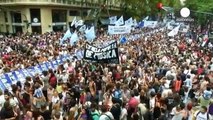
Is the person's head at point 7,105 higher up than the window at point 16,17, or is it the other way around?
the person's head at point 7,105

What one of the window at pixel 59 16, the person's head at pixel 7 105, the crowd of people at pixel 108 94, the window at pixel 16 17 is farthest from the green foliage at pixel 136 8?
the person's head at pixel 7 105

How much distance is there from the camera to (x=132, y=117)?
1158 centimetres

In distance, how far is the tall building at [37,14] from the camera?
5597 centimetres

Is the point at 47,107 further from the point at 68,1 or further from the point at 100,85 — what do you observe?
the point at 68,1

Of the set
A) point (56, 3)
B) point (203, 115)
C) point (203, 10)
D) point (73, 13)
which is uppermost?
point (56, 3)

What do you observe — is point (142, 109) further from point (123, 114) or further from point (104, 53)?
point (104, 53)

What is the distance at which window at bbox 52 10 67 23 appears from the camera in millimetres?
59875

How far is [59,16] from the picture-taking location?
6134cm

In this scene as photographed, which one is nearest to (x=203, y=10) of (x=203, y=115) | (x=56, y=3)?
(x=56, y=3)

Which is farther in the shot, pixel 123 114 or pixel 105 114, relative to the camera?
pixel 123 114

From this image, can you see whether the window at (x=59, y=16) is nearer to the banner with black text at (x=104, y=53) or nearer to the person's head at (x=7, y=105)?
the banner with black text at (x=104, y=53)

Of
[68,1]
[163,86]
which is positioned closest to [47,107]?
[163,86]

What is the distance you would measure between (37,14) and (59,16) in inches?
201

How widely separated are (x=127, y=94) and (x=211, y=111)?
3.01 meters
